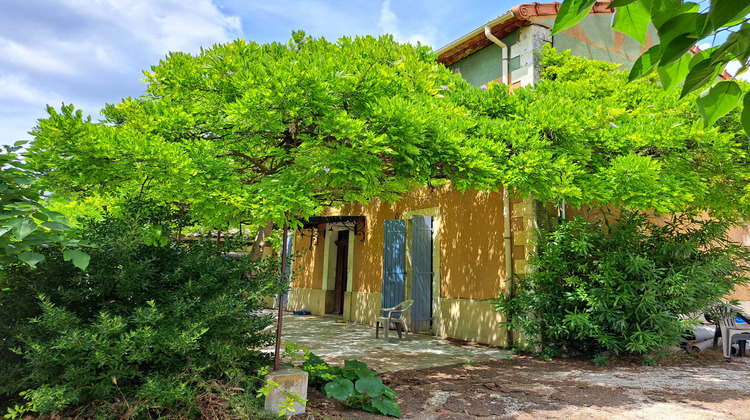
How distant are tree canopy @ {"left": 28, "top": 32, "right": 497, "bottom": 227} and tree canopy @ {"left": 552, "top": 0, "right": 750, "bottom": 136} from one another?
8.05 feet

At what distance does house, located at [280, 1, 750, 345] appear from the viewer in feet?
23.0

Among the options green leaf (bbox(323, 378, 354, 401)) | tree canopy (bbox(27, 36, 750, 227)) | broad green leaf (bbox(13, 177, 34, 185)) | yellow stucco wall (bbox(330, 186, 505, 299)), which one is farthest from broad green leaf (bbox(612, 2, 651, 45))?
yellow stucco wall (bbox(330, 186, 505, 299))

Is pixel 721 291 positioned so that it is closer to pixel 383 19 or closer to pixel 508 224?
pixel 508 224

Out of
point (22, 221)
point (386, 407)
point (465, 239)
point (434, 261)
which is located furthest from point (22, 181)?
point (434, 261)

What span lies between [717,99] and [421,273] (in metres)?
7.61

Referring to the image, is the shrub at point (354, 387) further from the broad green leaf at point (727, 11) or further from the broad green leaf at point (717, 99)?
the broad green leaf at point (727, 11)

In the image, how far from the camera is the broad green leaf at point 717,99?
0.77 m

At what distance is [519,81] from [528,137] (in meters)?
3.33

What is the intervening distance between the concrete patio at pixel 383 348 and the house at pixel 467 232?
1.69 feet

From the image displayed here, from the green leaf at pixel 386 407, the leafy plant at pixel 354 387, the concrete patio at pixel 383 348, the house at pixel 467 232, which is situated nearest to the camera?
the green leaf at pixel 386 407

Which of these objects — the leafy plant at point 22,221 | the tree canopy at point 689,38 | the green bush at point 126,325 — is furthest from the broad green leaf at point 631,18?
the green bush at point 126,325

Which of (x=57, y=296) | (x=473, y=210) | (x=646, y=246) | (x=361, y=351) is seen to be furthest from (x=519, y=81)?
(x=57, y=296)

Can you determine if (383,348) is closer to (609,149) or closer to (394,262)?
(394,262)

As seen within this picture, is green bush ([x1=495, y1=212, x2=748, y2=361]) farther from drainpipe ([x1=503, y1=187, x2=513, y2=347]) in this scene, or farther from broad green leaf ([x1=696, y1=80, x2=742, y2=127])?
broad green leaf ([x1=696, y1=80, x2=742, y2=127])
